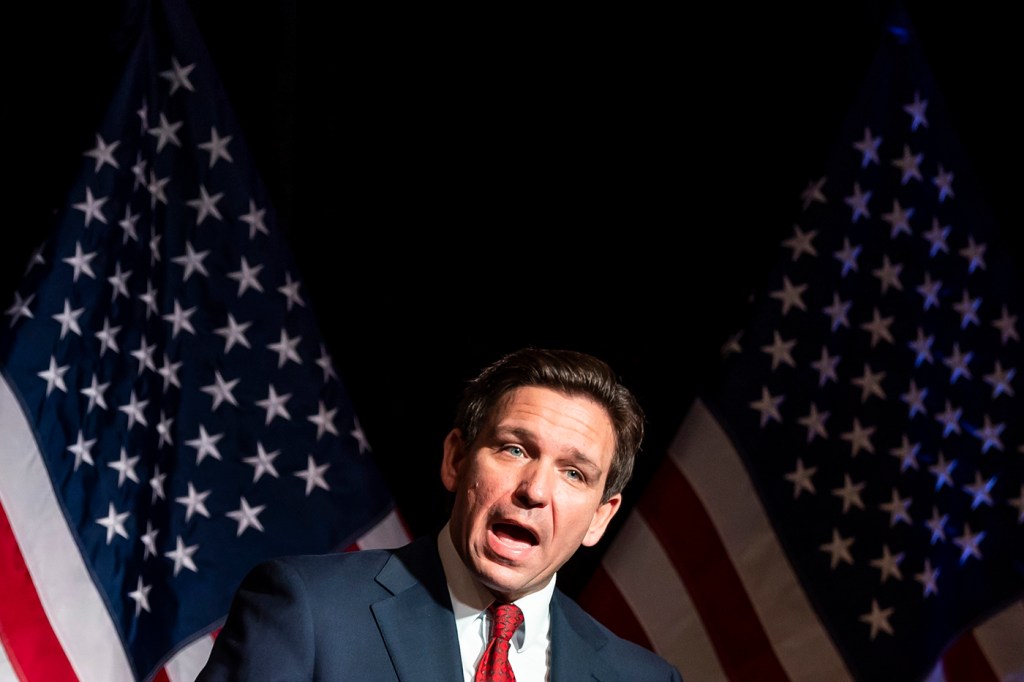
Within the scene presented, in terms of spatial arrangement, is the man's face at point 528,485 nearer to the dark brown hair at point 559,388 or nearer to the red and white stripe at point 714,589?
the dark brown hair at point 559,388

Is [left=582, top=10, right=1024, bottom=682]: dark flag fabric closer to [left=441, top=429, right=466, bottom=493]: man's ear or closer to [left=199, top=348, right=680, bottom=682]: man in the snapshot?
[left=199, top=348, right=680, bottom=682]: man

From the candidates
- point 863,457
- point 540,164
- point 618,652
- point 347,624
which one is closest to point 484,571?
point 347,624

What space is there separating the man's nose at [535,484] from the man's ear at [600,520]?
0.20m

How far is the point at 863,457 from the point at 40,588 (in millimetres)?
2356

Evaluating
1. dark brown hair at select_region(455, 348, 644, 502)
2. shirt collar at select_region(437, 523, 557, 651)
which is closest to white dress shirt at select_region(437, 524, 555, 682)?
shirt collar at select_region(437, 523, 557, 651)

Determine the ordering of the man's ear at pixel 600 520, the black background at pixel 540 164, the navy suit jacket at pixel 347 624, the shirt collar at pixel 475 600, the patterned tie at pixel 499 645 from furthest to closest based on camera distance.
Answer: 1. the black background at pixel 540 164
2. the man's ear at pixel 600 520
3. the shirt collar at pixel 475 600
4. the patterned tie at pixel 499 645
5. the navy suit jacket at pixel 347 624

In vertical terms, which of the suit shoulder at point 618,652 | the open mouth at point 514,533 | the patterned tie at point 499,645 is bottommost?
the suit shoulder at point 618,652

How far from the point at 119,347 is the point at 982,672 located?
263 cm

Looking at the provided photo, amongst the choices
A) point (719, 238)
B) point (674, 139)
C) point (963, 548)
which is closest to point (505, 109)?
point (674, 139)

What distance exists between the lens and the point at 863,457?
356 centimetres

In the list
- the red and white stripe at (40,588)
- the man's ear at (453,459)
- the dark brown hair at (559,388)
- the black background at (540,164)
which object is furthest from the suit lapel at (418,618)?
the black background at (540,164)

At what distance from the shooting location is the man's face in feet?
6.81

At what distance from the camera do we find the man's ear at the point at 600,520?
7.51ft

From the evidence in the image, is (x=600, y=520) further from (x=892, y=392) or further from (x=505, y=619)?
(x=892, y=392)
